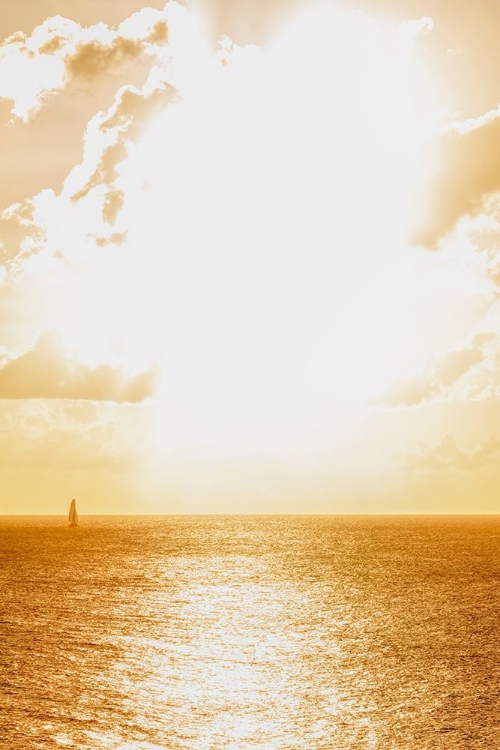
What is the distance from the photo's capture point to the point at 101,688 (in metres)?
23.8

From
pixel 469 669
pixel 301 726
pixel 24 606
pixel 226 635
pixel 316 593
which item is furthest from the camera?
pixel 316 593

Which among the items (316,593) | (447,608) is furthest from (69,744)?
(316,593)

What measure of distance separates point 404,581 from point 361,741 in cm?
3247

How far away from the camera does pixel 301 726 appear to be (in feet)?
70.3

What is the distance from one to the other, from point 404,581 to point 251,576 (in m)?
11.1

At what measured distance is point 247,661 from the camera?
28.8 metres

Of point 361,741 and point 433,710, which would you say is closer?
point 361,741

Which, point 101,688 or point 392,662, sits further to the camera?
point 392,662

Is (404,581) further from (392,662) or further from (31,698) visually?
(31,698)

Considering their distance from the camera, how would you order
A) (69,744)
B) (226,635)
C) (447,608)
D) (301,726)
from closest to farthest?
(69,744) < (301,726) < (226,635) < (447,608)

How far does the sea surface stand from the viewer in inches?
814

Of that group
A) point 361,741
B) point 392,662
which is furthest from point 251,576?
point 361,741

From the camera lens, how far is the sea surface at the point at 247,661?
20.7 meters

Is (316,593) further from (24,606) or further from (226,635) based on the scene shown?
(24,606)
